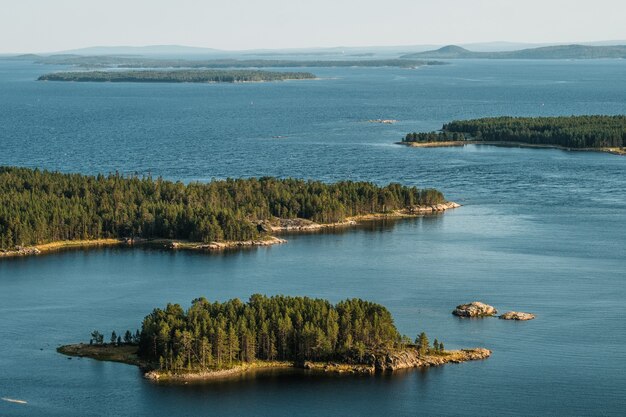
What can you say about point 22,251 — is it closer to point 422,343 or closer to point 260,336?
point 260,336

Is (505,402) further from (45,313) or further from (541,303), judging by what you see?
(45,313)

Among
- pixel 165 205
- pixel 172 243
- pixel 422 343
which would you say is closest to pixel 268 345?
pixel 422 343

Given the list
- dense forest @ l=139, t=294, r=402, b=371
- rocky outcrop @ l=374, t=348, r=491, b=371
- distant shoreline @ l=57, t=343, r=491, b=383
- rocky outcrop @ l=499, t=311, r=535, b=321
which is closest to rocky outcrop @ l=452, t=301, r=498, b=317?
rocky outcrop @ l=499, t=311, r=535, b=321

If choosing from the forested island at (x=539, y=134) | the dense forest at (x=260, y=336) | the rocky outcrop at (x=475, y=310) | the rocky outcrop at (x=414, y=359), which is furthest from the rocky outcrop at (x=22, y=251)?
the forested island at (x=539, y=134)

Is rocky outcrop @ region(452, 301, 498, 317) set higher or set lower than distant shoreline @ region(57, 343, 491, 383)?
higher

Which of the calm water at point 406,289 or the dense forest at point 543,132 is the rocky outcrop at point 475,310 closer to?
the calm water at point 406,289

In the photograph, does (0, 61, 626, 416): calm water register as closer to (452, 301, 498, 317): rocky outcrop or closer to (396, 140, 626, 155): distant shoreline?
(452, 301, 498, 317): rocky outcrop
